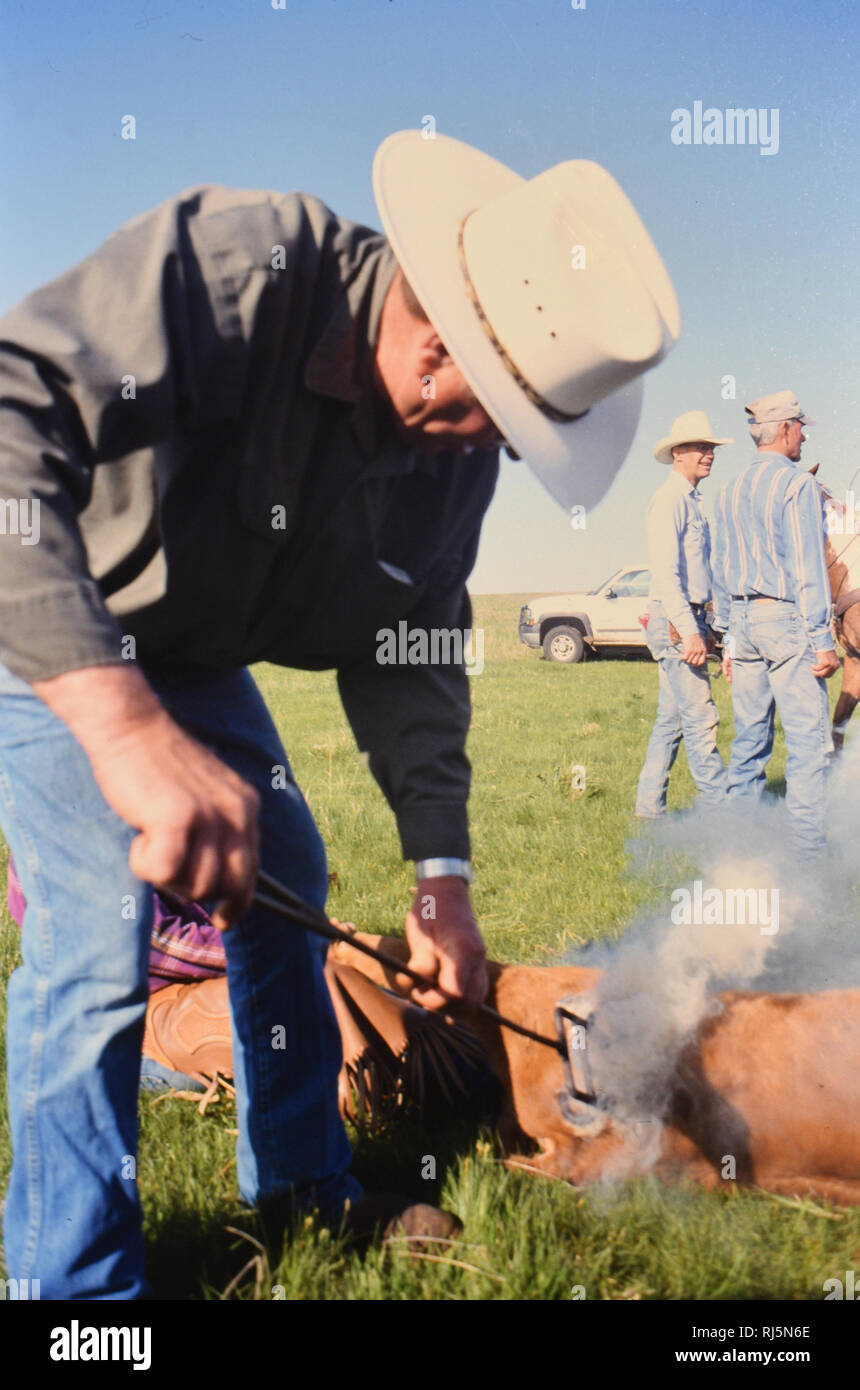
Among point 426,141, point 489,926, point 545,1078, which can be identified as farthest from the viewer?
point 489,926

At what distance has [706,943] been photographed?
10.5ft

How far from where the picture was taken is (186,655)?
2.09 metres

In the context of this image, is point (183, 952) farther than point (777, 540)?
No

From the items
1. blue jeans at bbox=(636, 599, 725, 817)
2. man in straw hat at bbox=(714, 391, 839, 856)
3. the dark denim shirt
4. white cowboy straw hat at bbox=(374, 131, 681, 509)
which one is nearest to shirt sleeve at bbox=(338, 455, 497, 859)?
the dark denim shirt

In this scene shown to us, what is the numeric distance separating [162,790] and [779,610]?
499 centimetres

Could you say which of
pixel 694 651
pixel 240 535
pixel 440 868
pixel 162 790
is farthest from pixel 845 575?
pixel 162 790

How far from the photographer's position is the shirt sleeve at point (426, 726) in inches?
93.2

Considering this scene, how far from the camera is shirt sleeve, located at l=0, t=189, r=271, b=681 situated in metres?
1.49

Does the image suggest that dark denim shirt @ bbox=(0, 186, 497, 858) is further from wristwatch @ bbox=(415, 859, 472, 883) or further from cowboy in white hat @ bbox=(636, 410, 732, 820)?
cowboy in white hat @ bbox=(636, 410, 732, 820)

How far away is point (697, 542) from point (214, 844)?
592 centimetres

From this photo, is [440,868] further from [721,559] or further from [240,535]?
[721,559]

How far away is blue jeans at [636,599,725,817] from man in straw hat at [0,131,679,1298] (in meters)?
4.50

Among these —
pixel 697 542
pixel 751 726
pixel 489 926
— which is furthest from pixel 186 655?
pixel 697 542

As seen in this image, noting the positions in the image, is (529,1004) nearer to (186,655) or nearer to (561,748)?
(186,655)
